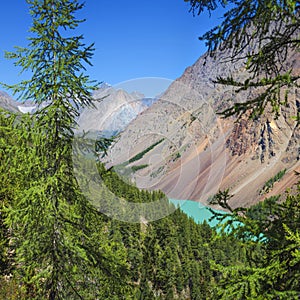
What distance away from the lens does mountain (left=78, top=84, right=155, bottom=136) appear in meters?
7.99

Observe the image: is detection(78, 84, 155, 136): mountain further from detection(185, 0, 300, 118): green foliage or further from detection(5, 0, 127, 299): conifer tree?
Answer: detection(185, 0, 300, 118): green foliage

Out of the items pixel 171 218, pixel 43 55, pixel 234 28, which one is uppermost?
pixel 171 218

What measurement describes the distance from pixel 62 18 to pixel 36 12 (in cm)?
59

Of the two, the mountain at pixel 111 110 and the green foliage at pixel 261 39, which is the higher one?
the mountain at pixel 111 110

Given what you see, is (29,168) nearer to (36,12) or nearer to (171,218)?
(36,12)

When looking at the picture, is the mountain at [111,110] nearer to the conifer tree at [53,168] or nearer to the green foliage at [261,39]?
the conifer tree at [53,168]

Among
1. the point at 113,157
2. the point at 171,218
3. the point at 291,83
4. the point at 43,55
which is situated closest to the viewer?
the point at 291,83

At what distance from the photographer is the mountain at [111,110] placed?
26.2 ft

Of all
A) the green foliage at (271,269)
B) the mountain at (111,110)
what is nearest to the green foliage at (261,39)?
the green foliage at (271,269)

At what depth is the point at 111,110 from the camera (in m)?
8.21

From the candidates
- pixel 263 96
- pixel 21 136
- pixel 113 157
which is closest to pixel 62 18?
pixel 21 136

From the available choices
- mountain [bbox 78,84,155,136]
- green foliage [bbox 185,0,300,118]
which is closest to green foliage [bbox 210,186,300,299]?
green foliage [bbox 185,0,300,118]

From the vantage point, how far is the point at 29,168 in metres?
7.63

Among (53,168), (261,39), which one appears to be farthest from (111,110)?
(261,39)
